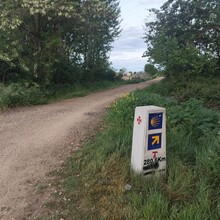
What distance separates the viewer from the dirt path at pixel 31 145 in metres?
3.73

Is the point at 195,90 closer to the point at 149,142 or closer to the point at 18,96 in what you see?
the point at 18,96

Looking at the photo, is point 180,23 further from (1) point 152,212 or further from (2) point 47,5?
(1) point 152,212

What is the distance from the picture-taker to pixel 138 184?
3461 millimetres

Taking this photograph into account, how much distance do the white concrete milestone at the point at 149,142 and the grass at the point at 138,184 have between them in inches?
5.5

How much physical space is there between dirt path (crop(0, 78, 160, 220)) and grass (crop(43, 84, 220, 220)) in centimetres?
43

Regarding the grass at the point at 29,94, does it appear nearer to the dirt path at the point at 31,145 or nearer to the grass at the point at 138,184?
the dirt path at the point at 31,145

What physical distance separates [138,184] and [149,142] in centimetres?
55

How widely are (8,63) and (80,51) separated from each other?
6.38m

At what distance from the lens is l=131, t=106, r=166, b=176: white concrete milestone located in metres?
3.50

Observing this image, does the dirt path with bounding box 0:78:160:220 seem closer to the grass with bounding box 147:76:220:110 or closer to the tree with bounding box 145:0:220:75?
the grass with bounding box 147:76:220:110

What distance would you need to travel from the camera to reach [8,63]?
41.8 feet

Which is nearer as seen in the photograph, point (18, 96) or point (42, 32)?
point (18, 96)

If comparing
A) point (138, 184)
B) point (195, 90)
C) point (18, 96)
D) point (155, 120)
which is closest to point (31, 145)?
point (138, 184)

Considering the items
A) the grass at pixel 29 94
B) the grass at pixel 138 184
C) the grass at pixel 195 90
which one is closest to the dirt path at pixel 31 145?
the grass at pixel 138 184
